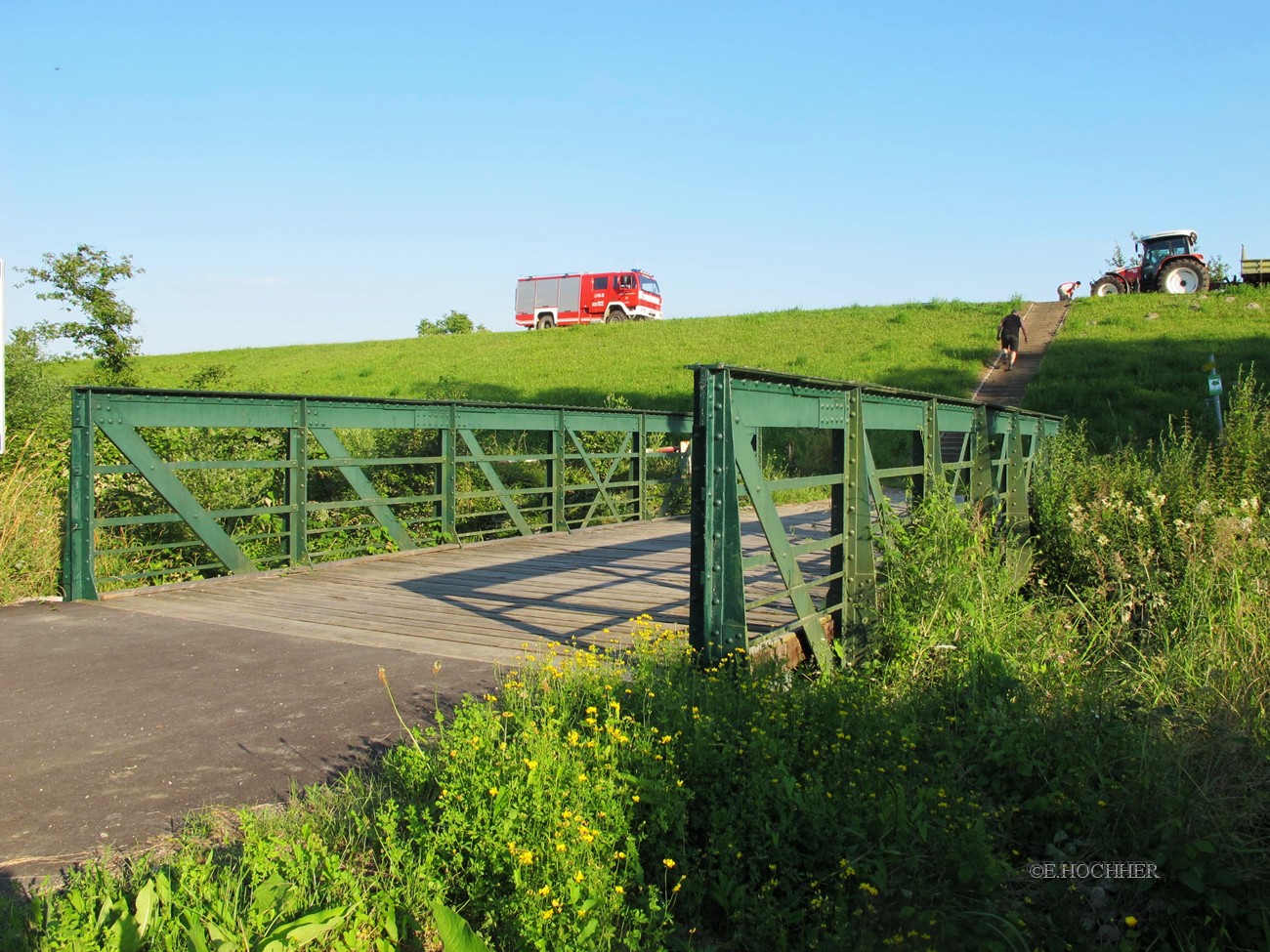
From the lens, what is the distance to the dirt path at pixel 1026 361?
2495cm

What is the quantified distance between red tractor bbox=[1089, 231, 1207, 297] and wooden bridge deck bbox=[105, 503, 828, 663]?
32.1 m

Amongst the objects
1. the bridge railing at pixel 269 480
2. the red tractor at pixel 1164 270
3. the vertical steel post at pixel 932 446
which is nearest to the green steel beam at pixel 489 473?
the bridge railing at pixel 269 480

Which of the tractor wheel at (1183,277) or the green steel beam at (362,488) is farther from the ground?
the tractor wheel at (1183,277)

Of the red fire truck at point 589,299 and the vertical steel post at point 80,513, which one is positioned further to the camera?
the red fire truck at point 589,299

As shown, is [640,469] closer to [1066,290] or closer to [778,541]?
[778,541]

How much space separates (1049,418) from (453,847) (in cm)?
1186

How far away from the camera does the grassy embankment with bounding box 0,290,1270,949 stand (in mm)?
2668

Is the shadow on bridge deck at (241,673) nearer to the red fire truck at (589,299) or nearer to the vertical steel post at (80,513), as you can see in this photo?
the vertical steel post at (80,513)

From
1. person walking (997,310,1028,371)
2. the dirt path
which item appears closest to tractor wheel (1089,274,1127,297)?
the dirt path

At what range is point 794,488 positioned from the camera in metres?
6.48

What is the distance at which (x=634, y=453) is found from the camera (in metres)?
13.8
